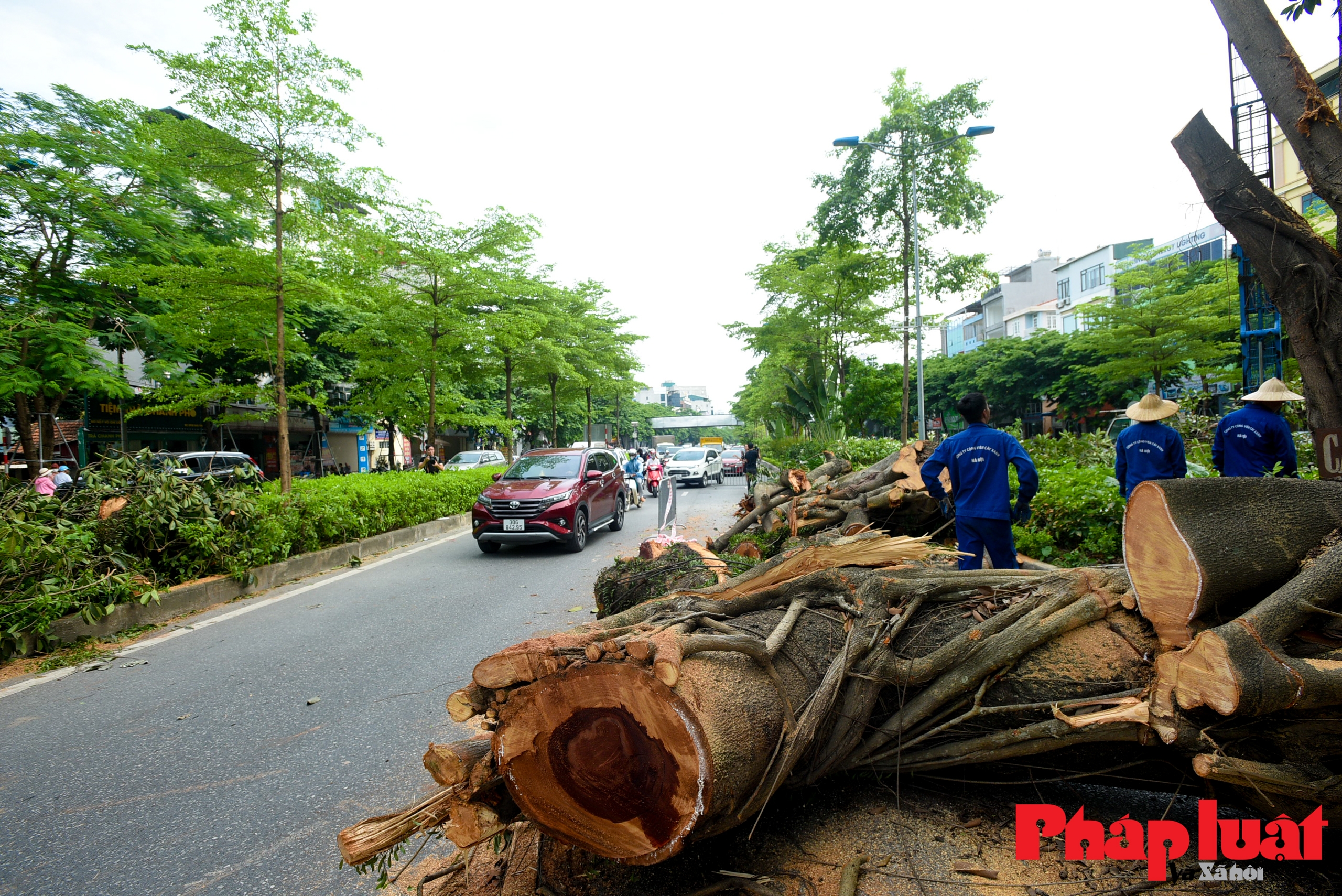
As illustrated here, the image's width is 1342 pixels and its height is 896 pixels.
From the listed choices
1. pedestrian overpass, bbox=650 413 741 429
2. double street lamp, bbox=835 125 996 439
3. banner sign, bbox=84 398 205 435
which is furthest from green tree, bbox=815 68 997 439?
pedestrian overpass, bbox=650 413 741 429

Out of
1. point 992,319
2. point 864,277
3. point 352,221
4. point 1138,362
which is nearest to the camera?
point 352,221

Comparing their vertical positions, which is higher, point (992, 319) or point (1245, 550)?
point (992, 319)

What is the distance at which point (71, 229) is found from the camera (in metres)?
11.3

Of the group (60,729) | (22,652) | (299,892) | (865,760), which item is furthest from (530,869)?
(22,652)

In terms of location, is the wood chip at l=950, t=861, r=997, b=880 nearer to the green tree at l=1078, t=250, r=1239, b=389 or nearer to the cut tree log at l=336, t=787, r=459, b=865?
the cut tree log at l=336, t=787, r=459, b=865

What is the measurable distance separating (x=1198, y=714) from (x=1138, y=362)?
2140cm

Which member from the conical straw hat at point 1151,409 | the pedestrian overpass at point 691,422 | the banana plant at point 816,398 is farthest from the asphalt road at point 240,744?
the pedestrian overpass at point 691,422

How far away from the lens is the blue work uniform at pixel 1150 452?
4.43m

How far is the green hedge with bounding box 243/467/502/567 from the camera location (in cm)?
752

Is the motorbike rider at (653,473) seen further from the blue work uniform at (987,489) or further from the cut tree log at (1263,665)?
the cut tree log at (1263,665)

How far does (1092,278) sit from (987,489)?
46.2m

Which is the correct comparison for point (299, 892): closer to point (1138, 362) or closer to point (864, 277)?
point (864, 277)

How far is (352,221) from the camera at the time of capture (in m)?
10.7

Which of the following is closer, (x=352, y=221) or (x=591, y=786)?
(x=591, y=786)
